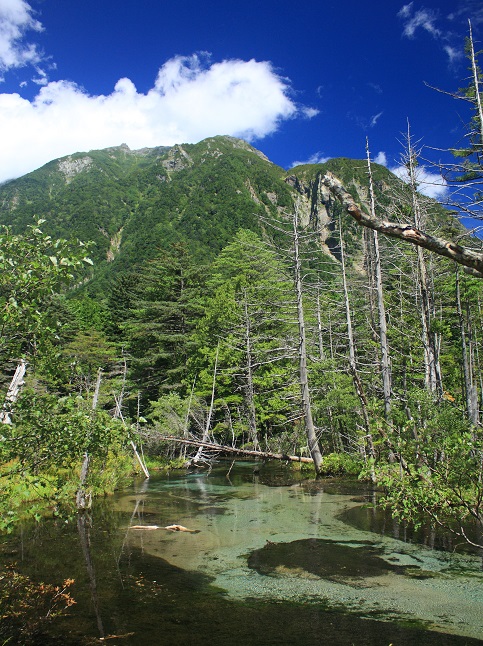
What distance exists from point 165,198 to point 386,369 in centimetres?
8578

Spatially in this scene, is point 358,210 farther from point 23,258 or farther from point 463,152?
point 463,152

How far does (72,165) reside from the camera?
538 ft

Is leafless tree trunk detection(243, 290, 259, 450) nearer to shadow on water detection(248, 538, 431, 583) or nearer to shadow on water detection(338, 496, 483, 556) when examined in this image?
shadow on water detection(338, 496, 483, 556)

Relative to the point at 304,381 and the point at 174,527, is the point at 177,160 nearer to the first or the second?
the point at 304,381

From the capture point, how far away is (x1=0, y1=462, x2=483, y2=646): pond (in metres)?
5.55

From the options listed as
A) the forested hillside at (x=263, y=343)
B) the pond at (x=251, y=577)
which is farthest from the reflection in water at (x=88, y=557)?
the forested hillside at (x=263, y=343)

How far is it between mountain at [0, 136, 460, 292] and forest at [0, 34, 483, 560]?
118 cm

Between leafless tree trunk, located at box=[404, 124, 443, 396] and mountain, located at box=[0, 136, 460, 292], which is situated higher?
mountain, located at box=[0, 136, 460, 292]

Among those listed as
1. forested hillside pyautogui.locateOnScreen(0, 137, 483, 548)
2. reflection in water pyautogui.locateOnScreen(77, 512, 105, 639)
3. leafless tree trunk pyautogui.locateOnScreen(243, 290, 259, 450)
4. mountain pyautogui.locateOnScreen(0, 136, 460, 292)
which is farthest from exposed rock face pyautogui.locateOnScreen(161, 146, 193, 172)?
reflection in water pyautogui.locateOnScreen(77, 512, 105, 639)

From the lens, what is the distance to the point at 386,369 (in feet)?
51.0

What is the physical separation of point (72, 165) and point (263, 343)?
165m

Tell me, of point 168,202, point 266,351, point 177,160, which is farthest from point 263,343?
point 177,160

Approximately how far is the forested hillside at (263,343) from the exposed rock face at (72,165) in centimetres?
7780

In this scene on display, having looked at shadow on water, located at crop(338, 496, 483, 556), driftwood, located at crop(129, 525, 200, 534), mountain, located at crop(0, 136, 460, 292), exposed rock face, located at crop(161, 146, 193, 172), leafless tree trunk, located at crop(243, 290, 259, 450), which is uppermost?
exposed rock face, located at crop(161, 146, 193, 172)
